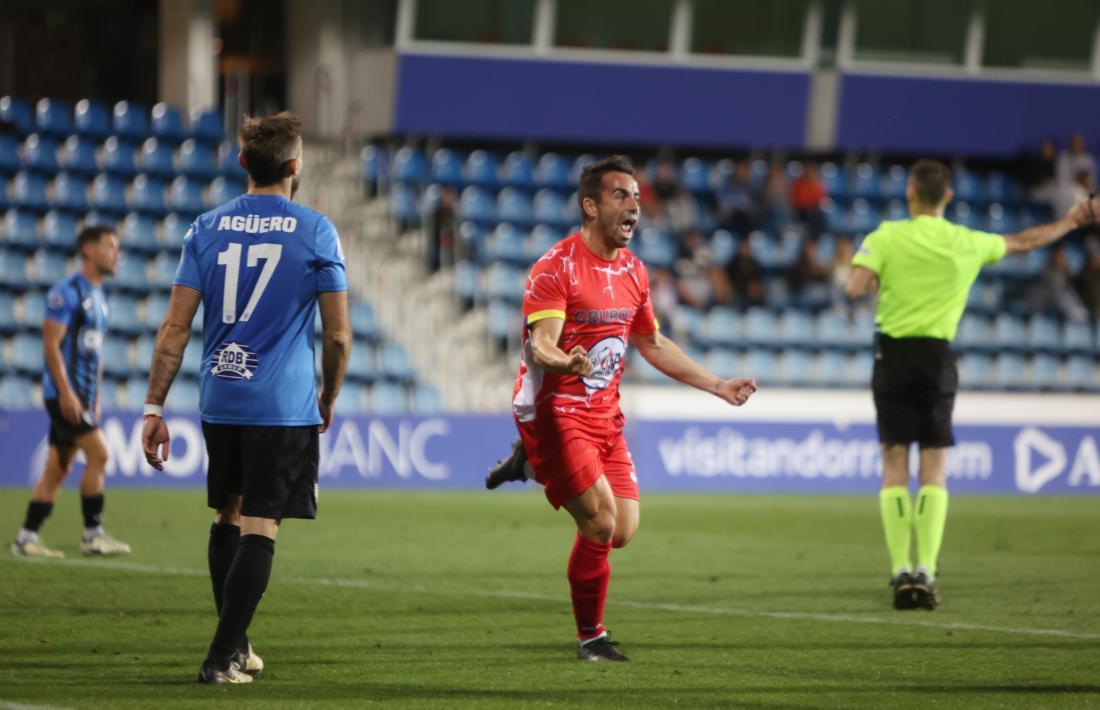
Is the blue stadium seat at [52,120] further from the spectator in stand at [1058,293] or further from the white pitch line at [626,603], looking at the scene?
the spectator in stand at [1058,293]

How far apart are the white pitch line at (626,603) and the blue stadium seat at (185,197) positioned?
11.4m

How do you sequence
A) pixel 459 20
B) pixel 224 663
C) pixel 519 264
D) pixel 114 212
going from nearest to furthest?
1. pixel 224 663
2. pixel 114 212
3. pixel 519 264
4. pixel 459 20

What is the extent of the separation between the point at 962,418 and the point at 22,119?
1279 cm

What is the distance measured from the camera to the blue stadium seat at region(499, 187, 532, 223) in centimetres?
2417

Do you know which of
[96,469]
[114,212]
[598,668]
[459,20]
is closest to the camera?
[598,668]

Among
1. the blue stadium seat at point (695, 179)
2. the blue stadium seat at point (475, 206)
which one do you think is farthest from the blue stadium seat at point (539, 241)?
the blue stadium seat at point (695, 179)

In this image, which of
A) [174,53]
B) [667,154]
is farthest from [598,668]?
[667,154]

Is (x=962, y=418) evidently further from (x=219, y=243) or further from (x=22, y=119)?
(x=219, y=243)

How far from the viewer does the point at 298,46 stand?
85.0 feet

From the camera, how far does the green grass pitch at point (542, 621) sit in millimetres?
6422

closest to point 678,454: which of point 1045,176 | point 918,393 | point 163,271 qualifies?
point 163,271

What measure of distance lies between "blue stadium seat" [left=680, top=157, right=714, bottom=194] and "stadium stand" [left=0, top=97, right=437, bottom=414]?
6385 mm

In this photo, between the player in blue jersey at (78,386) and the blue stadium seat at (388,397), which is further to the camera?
the blue stadium seat at (388,397)

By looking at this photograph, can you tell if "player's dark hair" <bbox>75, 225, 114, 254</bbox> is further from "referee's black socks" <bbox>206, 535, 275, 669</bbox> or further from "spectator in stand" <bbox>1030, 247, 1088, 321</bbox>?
"spectator in stand" <bbox>1030, 247, 1088, 321</bbox>
